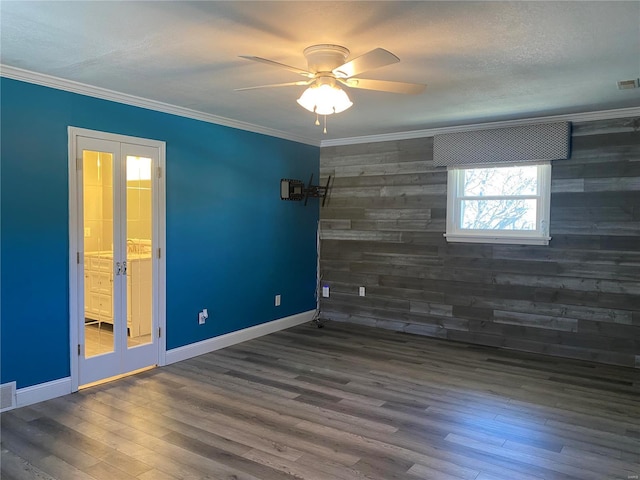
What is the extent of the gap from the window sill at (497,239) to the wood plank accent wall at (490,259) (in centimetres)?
7

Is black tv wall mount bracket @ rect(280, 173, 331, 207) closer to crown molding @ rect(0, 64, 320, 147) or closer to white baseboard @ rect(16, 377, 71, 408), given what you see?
crown molding @ rect(0, 64, 320, 147)

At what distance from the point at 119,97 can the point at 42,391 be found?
2.41 m

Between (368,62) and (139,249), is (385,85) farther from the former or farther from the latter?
(139,249)

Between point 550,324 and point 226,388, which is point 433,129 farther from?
point 226,388

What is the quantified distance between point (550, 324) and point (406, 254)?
1.73 meters

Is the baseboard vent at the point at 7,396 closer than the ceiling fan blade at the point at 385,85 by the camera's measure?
No

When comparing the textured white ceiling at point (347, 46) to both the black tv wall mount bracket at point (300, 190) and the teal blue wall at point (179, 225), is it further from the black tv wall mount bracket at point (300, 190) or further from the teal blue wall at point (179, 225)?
the black tv wall mount bracket at point (300, 190)

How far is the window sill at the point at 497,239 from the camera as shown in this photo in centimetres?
478

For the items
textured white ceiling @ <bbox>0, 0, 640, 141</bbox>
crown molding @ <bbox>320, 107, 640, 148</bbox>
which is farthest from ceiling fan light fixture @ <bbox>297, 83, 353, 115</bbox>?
crown molding @ <bbox>320, 107, 640, 148</bbox>

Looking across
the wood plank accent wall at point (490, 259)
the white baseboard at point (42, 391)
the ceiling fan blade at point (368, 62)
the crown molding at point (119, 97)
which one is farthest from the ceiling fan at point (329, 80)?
the white baseboard at point (42, 391)

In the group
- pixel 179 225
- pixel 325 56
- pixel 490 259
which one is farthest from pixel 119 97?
pixel 490 259

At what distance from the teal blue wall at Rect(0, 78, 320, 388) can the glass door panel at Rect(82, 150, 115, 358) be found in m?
0.18

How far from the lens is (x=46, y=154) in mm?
3469

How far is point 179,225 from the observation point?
177 inches
